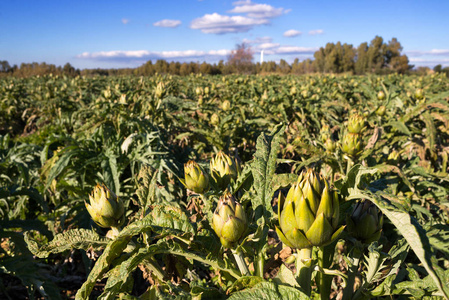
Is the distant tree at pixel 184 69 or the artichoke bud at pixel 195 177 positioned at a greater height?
the distant tree at pixel 184 69

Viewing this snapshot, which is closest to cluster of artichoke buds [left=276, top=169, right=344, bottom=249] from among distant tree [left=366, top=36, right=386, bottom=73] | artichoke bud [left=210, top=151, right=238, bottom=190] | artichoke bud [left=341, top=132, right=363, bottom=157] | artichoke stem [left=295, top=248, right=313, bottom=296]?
artichoke stem [left=295, top=248, right=313, bottom=296]

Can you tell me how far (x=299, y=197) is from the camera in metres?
0.69

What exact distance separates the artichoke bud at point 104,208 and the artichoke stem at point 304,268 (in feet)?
1.77

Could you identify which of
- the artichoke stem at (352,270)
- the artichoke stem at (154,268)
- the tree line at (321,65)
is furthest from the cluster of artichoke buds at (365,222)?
the tree line at (321,65)

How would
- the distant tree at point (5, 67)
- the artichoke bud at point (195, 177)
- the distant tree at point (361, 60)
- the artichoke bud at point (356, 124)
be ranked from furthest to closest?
the distant tree at point (361, 60)
the distant tree at point (5, 67)
the artichoke bud at point (356, 124)
the artichoke bud at point (195, 177)

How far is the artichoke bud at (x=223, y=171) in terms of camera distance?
1100mm

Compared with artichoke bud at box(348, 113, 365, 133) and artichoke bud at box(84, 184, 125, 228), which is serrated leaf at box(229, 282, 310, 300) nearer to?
artichoke bud at box(84, 184, 125, 228)

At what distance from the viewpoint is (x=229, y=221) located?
0.77 m

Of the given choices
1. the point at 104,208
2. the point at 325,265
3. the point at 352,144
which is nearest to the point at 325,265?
the point at 325,265

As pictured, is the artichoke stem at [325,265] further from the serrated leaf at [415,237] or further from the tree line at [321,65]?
the tree line at [321,65]

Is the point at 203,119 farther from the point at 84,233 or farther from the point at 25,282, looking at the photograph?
the point at 84,233

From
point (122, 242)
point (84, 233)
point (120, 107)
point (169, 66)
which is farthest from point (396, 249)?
point (169, 66)

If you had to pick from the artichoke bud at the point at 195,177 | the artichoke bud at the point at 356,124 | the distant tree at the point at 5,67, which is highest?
the distant tree at the point at 5,67

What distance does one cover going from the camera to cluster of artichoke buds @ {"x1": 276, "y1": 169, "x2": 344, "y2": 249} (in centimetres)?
67
